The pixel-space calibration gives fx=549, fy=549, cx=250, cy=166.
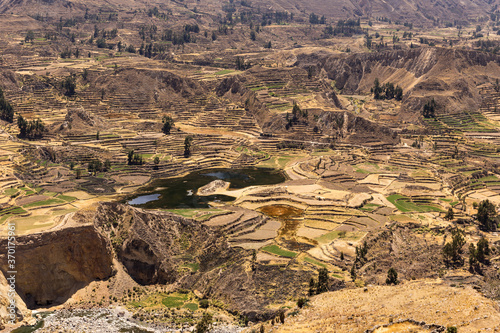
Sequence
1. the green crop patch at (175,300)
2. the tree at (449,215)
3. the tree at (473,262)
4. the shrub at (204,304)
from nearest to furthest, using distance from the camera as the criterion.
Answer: the shrub at (204,304) → the tree at (473,262) → the green crop patch at (175,300) → the tree at (449,215)

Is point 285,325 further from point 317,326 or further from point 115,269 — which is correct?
point 115,269

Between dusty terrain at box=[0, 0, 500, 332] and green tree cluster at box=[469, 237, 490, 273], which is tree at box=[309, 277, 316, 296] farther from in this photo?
green tree cluster at box=[469, 237, 490, 273]

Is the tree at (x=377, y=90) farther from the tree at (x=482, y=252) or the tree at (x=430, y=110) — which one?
the tree at (x=482, y=252)

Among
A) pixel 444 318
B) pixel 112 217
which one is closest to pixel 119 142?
pixel 112 217

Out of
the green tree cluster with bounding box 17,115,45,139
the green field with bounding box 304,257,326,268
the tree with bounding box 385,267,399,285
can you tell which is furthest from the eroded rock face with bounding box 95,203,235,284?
the green tree cluster with bounding box 17,115,45,139

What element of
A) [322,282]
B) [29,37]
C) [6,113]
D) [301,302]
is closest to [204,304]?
[301,302]

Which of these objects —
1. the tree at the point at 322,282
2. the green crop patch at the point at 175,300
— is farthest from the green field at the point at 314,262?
the green crop patch at the point at 175,300

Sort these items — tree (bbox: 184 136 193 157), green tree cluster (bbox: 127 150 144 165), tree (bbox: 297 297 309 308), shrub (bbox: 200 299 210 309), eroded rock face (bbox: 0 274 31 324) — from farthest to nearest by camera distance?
tree (bbox: 184 136 193 157) < green tree cluster (bbox: 127 150 144 165) < shrub (bbox: 200 299 210 309) < tree (bbox: 297 297 309 308) < eroded rock face (bbox: 0 274 31 324)
